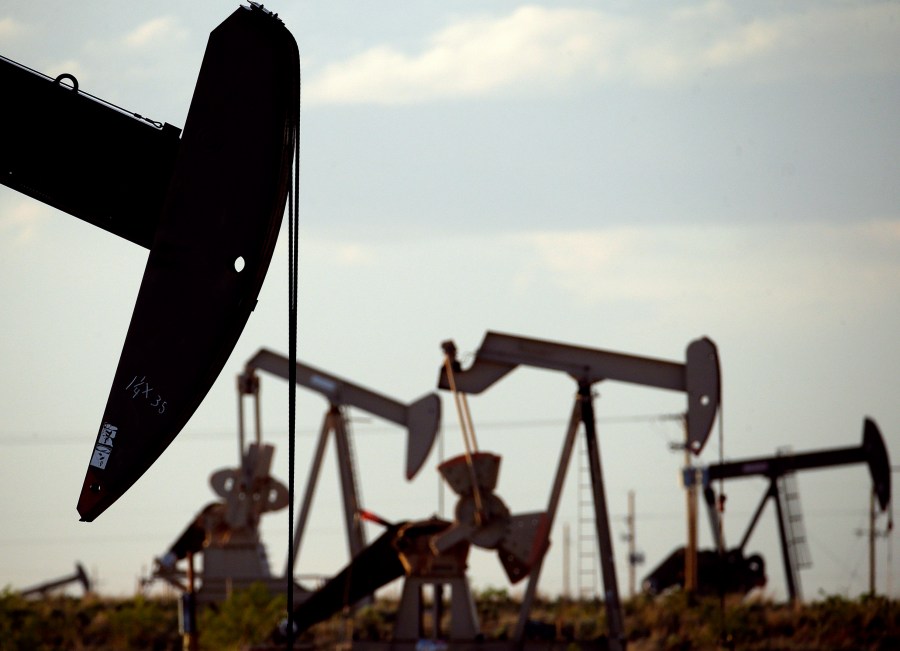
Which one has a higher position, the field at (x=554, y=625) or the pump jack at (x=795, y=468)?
the pump jack at (x=795, y=468)

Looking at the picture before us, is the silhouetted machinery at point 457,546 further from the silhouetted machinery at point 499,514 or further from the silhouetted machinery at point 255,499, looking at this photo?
the silhouetted machinery at point 255,499

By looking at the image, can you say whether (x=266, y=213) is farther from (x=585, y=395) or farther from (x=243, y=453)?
(x=243, y=453)

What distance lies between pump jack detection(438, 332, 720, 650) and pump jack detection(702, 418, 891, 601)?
319 inches

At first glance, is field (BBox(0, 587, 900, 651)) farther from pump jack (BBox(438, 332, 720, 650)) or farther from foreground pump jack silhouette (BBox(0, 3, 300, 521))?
foreground pump jack silhouette (BBox(0, 3, 300, 521))

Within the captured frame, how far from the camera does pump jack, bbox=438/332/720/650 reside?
1641 cm

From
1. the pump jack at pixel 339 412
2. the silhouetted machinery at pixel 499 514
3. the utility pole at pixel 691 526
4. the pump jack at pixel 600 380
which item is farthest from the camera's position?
the utility pole at pixel 691 526

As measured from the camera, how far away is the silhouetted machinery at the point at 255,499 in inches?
882

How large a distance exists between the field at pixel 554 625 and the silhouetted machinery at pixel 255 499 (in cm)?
101

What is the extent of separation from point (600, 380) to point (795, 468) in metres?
8.95

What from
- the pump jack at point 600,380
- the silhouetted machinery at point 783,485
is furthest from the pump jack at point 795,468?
the pump jack at point 600,380

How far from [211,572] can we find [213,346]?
18.6m

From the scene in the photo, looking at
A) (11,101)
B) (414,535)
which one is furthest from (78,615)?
(11,101)

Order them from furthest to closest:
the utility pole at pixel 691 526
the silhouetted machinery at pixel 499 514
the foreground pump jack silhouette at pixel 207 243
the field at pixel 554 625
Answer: the utility pole at pixel 691 526, the field at pixel 554 625, the silhouetted machinery at pixel 499 514, the foreground pump jack silhouette at pixel 207 243

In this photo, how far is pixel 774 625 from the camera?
67.4ft
